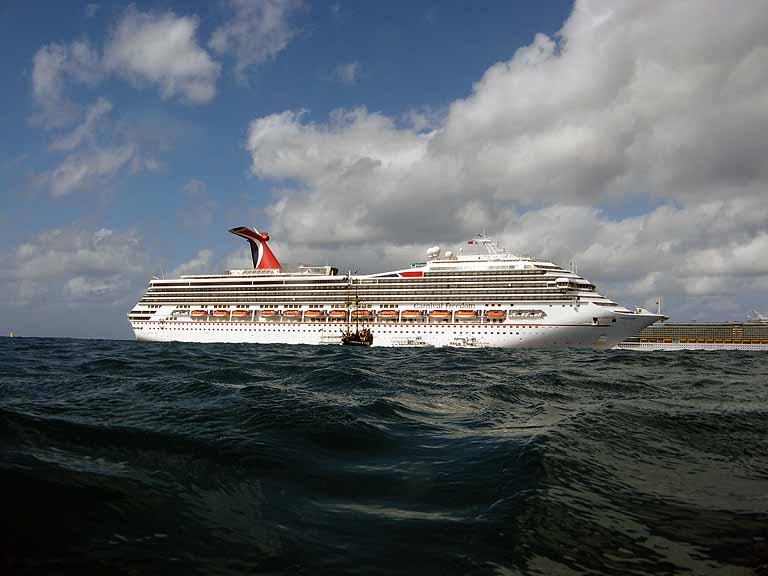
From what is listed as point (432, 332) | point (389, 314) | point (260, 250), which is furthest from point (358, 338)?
point (260, 250)

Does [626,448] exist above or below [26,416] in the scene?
below

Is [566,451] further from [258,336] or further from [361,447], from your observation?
[258,336]

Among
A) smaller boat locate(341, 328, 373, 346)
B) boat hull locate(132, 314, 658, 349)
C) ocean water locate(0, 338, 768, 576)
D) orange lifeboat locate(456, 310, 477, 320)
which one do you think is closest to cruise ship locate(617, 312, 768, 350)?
boat hull locate(132, 314, 658, 349)

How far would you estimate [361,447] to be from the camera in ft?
21.1

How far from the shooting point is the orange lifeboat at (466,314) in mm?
55562

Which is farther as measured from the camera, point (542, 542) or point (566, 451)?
point (566, 451)

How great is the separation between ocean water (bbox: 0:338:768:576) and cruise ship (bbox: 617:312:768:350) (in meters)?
73.1

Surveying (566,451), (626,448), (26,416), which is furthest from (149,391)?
(626,448)

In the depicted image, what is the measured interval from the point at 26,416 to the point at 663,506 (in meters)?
8.48

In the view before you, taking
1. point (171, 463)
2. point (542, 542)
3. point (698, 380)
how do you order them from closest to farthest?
point (542, 542) < point (171, 463) < point (698, 380)

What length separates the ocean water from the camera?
340 centimetres

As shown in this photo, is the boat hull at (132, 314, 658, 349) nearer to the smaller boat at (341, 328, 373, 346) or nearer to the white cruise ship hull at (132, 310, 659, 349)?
the white cruise ship hull at (132, 310, 659, 349)

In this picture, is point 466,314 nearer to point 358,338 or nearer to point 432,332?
point 432,332

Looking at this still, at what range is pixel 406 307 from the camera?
59875mm
